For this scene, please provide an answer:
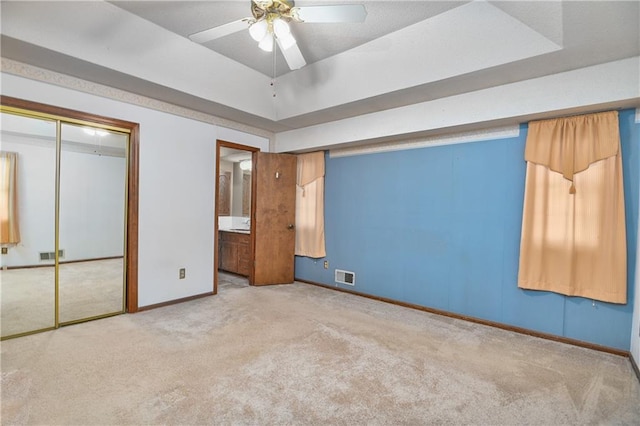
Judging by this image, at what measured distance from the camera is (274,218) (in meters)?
4.93

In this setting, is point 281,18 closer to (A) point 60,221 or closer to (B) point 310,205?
Answer: (A) point 60,221

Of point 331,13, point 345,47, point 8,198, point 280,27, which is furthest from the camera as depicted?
point 345,47

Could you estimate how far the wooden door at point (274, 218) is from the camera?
15.8 ft

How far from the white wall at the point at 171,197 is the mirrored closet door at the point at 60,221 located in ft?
0.69

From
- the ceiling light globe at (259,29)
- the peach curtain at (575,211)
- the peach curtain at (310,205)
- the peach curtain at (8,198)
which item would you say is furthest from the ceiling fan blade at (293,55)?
the peach curtain at (8,198)

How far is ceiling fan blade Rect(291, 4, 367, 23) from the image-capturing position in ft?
6.28

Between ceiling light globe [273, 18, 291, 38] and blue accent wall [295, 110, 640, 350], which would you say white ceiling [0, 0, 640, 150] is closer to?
ceiling light globe [273, 18, 291, 38]

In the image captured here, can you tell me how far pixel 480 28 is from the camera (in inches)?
100

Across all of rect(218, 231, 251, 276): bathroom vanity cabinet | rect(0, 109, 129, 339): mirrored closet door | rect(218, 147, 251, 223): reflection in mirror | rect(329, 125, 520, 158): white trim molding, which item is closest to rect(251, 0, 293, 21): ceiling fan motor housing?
rect(0, 109, 129, 339): mirrored closet door

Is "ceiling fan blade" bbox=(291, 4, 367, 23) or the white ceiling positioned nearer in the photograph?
"ceiling fan blade" bbox=(291, 4, 367, 23)

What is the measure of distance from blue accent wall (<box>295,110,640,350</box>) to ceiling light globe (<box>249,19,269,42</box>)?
2.43m

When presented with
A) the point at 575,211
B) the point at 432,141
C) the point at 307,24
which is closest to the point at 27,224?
the point at 307,24

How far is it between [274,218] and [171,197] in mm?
1634

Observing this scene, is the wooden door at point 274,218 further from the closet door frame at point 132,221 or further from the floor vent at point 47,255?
the floor vent at point 47,255
